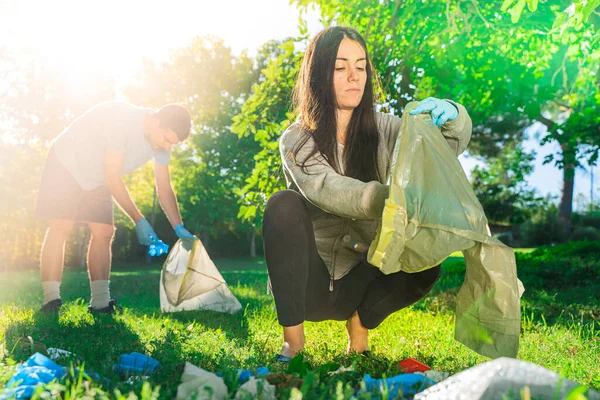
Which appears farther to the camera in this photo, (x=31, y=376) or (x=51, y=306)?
(x=51, y=306)

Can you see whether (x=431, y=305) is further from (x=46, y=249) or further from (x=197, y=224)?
(x=197, y=224)

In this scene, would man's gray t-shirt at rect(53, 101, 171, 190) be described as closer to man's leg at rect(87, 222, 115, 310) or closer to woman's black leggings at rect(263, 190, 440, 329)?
man's leg at rect(87, 222, 115, 310)

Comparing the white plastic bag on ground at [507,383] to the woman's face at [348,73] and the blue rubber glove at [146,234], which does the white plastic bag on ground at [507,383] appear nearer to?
the woman's face at [348,73]

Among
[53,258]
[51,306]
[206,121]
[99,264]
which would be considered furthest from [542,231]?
[51,306]

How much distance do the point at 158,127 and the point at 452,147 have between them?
2496 mm

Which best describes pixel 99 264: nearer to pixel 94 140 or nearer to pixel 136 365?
pixel 94 140

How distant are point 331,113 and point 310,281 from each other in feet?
2.56

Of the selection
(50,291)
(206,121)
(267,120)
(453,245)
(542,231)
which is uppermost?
(206,121)

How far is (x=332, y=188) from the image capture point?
6.73 ft

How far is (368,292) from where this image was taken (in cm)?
252

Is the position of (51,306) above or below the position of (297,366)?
below

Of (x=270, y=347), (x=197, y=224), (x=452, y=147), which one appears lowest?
(x=197, y=224)

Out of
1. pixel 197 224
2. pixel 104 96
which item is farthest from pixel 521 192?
pixel 104 96

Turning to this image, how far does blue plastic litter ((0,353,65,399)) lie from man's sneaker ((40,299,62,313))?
2201mm
